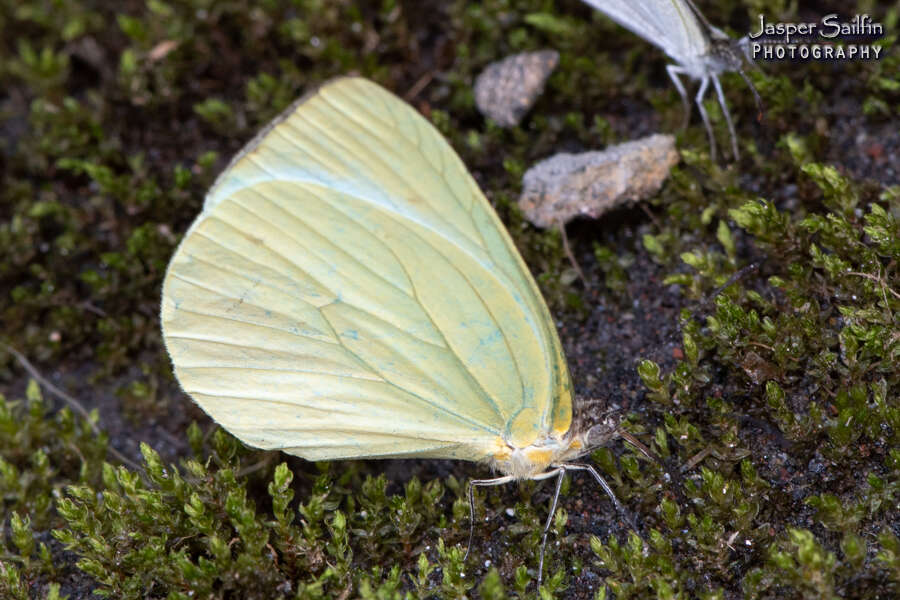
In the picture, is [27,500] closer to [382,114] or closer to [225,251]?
[225,251]

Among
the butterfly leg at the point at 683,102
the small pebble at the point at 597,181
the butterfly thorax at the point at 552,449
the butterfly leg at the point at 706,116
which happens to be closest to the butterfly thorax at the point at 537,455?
the butterfly thorax at the point at 552,449

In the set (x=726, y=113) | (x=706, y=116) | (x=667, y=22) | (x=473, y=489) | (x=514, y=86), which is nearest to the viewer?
(x=473, y=489)

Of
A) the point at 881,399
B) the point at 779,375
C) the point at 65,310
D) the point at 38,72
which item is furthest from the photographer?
the point at 38,72

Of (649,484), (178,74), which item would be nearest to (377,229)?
(649,484)

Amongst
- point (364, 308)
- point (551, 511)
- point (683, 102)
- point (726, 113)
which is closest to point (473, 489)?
point (551, 511)

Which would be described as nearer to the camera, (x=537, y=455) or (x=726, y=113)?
(x=537, y=455)

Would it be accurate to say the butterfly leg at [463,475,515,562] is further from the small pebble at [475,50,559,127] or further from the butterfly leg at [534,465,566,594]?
the small pebble at [475,50,559,127]

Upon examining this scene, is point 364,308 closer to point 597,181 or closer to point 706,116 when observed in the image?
point 597,181
